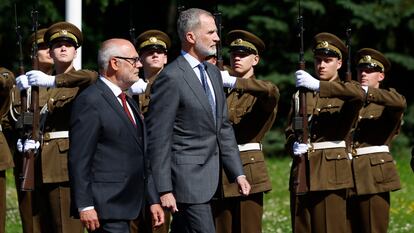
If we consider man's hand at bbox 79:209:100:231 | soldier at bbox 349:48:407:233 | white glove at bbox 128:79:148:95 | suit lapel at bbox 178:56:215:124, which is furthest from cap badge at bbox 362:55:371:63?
man's hand at bbox 79:209:100:231

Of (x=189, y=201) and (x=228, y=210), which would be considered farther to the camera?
(x=228, y=210)

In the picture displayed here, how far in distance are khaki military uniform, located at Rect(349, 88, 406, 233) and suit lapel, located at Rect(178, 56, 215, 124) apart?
2.71 meters

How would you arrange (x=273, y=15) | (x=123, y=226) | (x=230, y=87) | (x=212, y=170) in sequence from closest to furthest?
(x=123, y=226) → (x=212, y=170) → (x=230, y=87) → (x=273, y=15)

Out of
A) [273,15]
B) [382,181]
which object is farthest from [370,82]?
[273,15]

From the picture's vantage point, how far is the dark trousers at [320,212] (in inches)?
433

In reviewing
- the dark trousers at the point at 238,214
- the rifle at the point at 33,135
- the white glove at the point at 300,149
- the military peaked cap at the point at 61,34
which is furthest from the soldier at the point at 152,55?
the white glove at the point at 300,149

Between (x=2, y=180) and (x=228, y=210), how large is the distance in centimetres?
190

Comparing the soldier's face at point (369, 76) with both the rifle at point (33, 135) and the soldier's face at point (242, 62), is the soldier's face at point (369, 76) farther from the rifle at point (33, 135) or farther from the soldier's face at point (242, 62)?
the rifle at point (33, 135)

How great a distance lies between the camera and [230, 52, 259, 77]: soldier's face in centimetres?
1126

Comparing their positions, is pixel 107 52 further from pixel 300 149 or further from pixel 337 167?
pixel 337 167

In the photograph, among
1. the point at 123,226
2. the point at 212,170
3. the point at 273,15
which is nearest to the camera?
the point at 123,226

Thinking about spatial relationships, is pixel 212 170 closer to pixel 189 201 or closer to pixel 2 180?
pixel 189 201

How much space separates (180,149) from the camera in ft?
29.3

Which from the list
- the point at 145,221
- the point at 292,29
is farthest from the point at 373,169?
the point at 292,29
